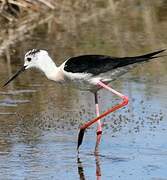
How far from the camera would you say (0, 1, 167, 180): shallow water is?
20.4 ft

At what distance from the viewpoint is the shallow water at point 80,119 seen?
6.22m

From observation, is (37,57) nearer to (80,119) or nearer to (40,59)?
(40,59)

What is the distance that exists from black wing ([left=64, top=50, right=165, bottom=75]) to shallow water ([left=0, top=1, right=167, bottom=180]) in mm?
642

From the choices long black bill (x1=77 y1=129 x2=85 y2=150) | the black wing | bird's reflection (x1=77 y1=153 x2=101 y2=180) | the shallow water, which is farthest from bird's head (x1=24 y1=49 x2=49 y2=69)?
bird's reflection (x1=77 y1=153 x2=101 y2=180)

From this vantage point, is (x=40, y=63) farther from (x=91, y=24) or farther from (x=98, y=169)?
(x=91, y=24)

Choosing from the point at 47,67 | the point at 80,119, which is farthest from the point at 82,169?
the point at 80,119

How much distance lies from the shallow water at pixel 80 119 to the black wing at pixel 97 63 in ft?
2.11

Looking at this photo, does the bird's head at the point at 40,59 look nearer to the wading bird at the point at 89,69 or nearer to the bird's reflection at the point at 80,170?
the wading bird at the point at 89,69

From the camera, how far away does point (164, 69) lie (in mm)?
10258

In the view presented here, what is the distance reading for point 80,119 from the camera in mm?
7922

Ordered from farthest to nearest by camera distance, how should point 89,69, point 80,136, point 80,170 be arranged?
point 89,69 → point 80,136 → point 80,170

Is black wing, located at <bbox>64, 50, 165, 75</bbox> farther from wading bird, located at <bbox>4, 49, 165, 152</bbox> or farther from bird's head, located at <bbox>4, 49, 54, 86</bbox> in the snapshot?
bird's head, located at <bbox>4, 49, 54, 86</bbox>

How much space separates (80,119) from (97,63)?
98 centimetres

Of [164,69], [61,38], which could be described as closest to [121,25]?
[61,38]
